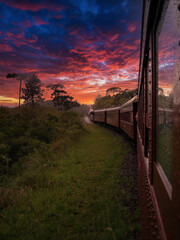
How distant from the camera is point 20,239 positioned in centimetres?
264

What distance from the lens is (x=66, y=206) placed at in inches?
137

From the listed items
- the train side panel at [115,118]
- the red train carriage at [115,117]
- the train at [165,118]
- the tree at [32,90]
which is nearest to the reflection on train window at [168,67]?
the train at [165,118]

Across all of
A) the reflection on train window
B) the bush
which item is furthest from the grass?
the reflection on train window

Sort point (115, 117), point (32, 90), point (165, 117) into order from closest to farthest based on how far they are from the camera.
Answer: point (165, 117) → point (115, 117) → point (32, 90)

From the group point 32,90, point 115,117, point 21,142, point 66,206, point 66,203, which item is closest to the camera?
point 66,206

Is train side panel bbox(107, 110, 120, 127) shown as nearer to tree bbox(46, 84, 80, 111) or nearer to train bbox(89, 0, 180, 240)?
train bbox(89, 0, 180, 240)

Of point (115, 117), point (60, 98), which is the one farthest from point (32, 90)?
point (115, 117)

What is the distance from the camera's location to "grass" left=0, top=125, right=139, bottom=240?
275cm

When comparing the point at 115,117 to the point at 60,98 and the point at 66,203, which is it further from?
the point at 60,98

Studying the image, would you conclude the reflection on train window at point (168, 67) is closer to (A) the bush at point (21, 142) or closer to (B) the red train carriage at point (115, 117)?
(A) the bush at point (21, 142)

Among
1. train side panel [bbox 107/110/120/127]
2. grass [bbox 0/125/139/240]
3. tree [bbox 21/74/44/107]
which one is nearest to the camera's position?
grass [bbox 0/125/139/240]

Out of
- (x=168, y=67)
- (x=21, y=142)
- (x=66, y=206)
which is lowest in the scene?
(x=66, y=206)

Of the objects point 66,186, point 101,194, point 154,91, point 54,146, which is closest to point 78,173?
point 66,186

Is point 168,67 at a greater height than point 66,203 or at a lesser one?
greater
